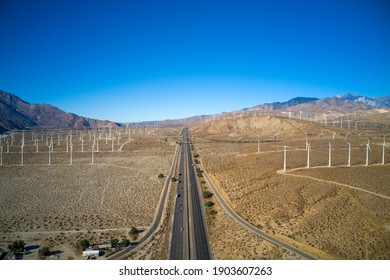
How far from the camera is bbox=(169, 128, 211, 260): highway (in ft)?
75.8

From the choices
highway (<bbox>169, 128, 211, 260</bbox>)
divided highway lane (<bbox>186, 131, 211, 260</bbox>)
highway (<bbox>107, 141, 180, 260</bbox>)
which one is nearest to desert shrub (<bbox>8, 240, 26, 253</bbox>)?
highway (<bbox>107, 141, 180, 260</bbox>)

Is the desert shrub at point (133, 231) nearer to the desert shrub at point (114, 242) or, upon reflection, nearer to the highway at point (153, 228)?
the highway at point (153, 228)

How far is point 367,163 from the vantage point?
158 ft

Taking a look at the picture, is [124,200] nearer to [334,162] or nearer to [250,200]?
[250,200]

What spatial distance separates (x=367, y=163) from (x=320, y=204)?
23194 millimetres

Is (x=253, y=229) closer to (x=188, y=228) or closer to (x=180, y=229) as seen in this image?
(x=188, y=228)

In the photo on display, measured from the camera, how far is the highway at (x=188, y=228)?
23.1 metres

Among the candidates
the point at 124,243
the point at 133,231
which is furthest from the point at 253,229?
the point at 124,243

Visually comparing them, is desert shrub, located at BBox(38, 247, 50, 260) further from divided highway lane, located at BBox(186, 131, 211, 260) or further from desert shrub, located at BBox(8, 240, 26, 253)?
divided highway lane, located at BBox(186, 131, 211, 260)

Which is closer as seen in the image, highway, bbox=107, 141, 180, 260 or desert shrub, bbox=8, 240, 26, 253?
highway, bbox=107, 141, 180, 260

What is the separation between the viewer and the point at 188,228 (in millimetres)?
29375

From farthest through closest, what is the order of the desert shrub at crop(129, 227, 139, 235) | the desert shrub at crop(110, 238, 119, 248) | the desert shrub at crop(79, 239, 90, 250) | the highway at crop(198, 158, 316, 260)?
the desert shrub at crop(129, 227, 139, 235) → the desert shrub at crop(110, 238, 119, 248) → the desert shrub at crop(79, 239, 90, 250) → the highway at crop(198, 158, 316, 260)

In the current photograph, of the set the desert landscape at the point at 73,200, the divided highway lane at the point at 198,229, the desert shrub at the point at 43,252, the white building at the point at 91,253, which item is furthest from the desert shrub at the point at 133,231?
the desert shrub at the point at 43,252

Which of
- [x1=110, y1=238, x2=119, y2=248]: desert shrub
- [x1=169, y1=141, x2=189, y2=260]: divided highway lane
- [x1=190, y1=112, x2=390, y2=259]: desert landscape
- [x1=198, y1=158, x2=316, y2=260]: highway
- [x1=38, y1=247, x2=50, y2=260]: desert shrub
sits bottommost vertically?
[x1=38, y1=247, x2=50, y2=260]: desert shrub
